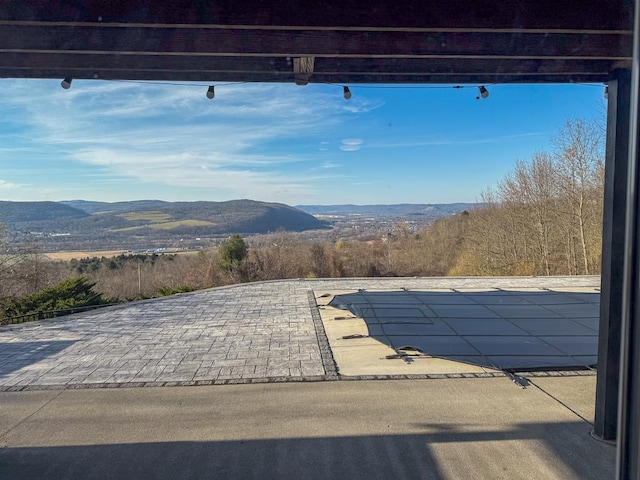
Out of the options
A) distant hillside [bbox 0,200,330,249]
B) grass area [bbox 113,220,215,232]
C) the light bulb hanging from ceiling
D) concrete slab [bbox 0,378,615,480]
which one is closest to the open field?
distant hillside [bbox 0,200,330,249]

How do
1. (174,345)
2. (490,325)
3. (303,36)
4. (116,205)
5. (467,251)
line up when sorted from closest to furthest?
(303,36)
(174,345)
(490,325)
(467,251)
(116,205)

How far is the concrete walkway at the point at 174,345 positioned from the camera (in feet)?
15.3

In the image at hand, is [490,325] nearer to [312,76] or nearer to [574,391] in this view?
[574,391]

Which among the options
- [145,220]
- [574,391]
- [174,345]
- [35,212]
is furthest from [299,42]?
[145,220]

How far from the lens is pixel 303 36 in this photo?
251 centimetres

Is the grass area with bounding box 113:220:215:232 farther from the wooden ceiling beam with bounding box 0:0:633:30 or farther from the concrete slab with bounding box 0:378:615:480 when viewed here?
the wooden ceiling beam with bounding box 0:0:633:30

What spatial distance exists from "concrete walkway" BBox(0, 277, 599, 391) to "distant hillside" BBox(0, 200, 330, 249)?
10.8 m

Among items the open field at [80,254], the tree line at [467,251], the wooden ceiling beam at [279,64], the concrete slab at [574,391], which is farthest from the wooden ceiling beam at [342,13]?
the open field at [80,254]

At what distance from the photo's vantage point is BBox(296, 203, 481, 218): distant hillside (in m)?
27.4

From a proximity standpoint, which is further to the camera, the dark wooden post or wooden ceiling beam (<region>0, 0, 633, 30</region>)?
the dark wooden post

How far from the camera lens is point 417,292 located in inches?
373

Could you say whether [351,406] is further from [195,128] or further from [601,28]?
[195,128]

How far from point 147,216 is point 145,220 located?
61cm

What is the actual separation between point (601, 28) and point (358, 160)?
27621 millimetres
